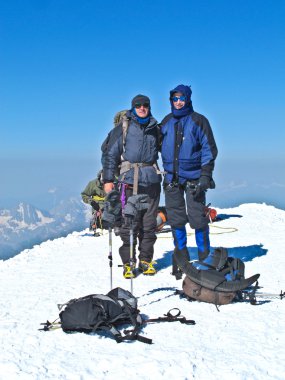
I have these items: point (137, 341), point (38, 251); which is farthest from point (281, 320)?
point (38, 251)

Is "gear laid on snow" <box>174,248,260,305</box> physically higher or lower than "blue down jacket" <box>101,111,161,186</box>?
lower

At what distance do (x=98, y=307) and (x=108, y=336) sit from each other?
13.4 inches

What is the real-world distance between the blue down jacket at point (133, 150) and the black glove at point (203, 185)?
0.83 meters

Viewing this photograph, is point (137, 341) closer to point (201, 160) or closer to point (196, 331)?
point (196, 331)

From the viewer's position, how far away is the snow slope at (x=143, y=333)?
433 centimetres

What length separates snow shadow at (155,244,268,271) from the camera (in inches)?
368

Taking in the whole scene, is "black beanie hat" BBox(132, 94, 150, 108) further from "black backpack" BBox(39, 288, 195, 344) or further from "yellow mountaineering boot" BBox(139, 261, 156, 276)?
"black backpack" BBox(39, 288, 195, 344)

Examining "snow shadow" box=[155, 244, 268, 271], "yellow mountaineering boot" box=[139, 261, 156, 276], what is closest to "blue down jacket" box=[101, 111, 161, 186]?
"yellow mountaineering boot" box=[139, 261, 156, 276]

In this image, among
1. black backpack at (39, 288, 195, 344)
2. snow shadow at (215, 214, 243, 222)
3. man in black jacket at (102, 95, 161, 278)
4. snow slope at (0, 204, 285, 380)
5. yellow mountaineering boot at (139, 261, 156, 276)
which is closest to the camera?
snow slope at (0, 204, 285, 380)

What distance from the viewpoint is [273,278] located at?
7980 millimetres

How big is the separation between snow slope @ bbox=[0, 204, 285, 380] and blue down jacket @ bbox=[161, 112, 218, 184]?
1.88 metres

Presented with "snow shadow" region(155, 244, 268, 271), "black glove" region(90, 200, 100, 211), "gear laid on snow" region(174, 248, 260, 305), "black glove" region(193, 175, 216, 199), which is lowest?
"snow shadow" region(155, 244, 268, 271)

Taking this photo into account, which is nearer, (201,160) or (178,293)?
(178,293)

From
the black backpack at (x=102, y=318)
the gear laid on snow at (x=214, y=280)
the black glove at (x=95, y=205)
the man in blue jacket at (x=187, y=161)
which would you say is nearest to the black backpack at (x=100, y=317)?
the black backpack at (x=102, y=318)
